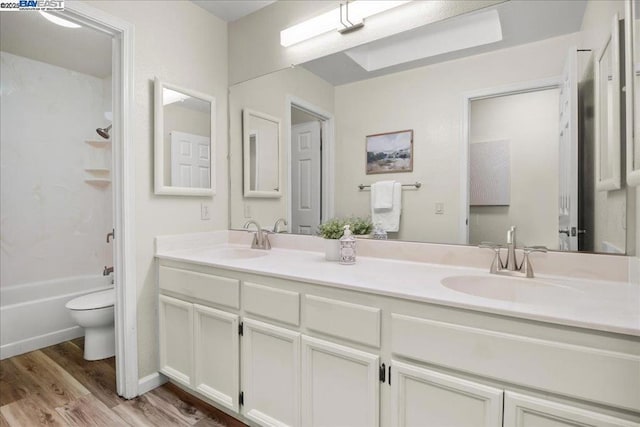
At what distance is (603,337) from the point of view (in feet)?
2.71

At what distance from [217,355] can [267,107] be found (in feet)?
5.06

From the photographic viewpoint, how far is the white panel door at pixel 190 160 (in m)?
2.08

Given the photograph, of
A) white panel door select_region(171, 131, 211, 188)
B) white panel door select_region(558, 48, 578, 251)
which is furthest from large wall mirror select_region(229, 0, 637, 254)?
white panel door select_region(171, 131, 211, 188)

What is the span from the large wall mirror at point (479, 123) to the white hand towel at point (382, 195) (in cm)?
5

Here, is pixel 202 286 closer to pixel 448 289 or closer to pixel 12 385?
pixel 448 289

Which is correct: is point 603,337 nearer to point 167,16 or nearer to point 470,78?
point 470,78

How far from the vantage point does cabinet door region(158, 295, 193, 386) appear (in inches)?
70.9

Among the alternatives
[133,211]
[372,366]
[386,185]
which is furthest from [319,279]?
[133,211]

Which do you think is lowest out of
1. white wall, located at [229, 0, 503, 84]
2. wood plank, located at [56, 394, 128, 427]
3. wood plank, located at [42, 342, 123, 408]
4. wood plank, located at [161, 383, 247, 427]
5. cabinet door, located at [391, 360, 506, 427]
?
wood plank, located at [161, 383, 247, 427]

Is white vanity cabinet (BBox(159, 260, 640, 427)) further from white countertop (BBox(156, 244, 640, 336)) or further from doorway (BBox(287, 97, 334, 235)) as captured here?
doorway (BBox(287, 97, 334, 235))

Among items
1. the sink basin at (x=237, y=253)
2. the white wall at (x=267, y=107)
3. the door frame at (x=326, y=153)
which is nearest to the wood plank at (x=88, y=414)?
the sink basin at (x=237, y=253)

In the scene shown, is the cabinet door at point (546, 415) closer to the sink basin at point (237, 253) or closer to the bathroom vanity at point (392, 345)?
the bathroom vanity at point (392, 345)

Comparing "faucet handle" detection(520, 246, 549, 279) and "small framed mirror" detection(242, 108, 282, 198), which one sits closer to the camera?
"faucet handle" detection(520, 246, 549, 279)

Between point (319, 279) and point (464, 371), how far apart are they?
1.85ft
